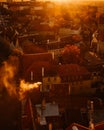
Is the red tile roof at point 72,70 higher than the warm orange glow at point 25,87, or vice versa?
the red tile roof at point 72,70

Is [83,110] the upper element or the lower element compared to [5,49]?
lower

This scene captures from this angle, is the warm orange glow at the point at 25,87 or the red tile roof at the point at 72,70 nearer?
the warm orange glow at the point at 25,87

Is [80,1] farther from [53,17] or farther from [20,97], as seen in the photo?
[20,97]

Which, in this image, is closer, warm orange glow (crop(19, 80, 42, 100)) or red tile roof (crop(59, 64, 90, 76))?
warm orange glow (crop(19, 80, 42, 100))

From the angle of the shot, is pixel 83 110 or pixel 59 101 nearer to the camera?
pixel 83 110

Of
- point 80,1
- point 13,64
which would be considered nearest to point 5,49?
point 13,64

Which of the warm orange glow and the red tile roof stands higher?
the red tile roof

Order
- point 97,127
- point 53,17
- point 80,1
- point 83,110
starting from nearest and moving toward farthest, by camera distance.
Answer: point 97,127
point 83,110
point 53,17
point 80,1

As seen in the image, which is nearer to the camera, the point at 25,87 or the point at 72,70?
the point at 25,87

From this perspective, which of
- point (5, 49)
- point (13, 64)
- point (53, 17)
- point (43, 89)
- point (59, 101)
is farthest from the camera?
point (53, 17)

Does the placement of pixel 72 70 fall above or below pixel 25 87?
above
